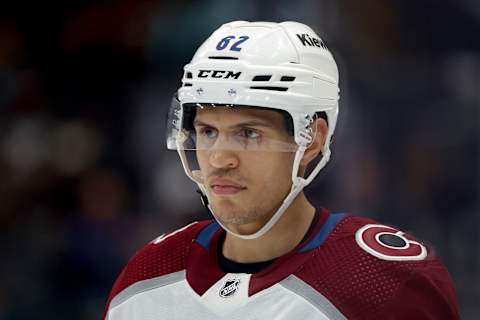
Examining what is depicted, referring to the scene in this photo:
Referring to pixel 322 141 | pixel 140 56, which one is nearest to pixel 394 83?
pixel 140 56

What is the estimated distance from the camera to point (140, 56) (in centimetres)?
457

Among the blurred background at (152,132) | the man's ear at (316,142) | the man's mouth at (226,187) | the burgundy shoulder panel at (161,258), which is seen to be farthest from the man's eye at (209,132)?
the blurred background at (152,132)

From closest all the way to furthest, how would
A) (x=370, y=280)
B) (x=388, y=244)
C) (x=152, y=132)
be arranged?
(x=370, y=280) < (x=388, y=244) < (x=152, y=132)

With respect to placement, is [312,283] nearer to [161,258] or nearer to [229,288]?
[229,288]

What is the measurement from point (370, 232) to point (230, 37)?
55 cm

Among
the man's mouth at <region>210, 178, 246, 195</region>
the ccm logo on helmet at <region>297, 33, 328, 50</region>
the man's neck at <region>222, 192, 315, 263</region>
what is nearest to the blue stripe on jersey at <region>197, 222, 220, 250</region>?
the man's neck at <region>222, 192, 315, 263</region>

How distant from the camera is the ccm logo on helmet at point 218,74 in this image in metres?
2.10

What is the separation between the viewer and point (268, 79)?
6.86 feet

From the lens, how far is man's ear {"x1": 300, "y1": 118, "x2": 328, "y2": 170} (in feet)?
7.18

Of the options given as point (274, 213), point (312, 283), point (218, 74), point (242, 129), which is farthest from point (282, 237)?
point (218, 74)

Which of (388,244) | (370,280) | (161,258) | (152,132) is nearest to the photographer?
(370,280)

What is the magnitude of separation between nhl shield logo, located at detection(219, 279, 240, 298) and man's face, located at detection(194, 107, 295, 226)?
14 centimetres

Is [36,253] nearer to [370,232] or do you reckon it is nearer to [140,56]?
[140,56]

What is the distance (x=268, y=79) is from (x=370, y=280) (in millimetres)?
486
